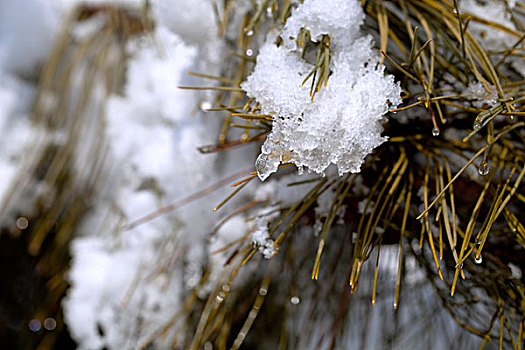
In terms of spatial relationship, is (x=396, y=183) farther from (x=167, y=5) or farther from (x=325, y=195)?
(x=167, y=5)

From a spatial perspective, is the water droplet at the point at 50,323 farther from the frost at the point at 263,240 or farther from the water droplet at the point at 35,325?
the frost at the point at 263,240

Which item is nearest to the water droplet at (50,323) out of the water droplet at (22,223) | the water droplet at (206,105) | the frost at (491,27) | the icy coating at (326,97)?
the water droplet at (22,223)

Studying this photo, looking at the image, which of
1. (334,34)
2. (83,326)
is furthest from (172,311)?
(334,34)

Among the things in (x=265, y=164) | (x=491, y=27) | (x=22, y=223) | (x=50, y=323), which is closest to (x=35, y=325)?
(x=50, y=323)

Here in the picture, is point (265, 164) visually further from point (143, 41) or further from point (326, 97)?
point (143, 41)

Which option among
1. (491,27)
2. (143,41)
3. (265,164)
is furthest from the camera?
(143,41)

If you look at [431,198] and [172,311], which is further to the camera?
[172,311]

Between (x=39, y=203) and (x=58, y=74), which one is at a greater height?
(x=58, y=74)
